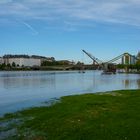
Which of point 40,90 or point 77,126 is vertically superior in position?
point 77,126

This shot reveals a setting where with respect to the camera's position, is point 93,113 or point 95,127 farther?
point 93,113

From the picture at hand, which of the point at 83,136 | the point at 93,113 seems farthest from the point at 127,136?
the point at 93,113

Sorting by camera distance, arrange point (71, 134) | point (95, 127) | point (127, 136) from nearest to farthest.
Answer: point (127, 136), point (71, 134), point (95, 127)

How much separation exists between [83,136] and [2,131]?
5357 millimetres

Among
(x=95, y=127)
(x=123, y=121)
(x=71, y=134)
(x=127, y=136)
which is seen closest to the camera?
(x=127, y=136)

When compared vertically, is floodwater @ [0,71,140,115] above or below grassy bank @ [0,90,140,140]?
below

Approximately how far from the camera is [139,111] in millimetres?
21281

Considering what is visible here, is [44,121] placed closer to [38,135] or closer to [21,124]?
[21,124]

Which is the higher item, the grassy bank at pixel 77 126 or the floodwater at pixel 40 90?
the grassy bank at pixel 77 126

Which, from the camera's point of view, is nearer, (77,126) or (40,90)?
(77,126)

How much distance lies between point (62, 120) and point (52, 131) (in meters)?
2.85

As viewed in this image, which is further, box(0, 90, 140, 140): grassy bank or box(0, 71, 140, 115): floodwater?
box(0, 71, 140, 115): floodwater

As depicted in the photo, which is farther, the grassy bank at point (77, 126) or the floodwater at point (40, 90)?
the floodwater at point (40, 90)

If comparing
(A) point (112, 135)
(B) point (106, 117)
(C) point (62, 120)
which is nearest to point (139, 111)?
(B) point (106, 117)
